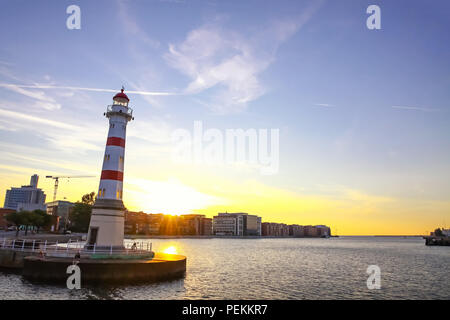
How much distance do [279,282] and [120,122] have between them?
27093mm

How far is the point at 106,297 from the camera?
25469 millimetres

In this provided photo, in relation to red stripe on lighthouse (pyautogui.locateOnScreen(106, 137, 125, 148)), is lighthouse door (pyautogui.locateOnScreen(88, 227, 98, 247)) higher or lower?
lower

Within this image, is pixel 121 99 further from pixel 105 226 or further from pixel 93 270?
pixel 93 270

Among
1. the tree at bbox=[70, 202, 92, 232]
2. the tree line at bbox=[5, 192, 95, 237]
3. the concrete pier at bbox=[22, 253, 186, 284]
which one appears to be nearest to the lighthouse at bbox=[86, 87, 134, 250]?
the concrete pier at bbox=[22, 253, 186, 284]

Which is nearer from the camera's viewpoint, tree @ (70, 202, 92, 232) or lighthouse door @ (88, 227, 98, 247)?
lighthouse door @ (88, 227, 98, 247)

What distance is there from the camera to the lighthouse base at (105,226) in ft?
A: 116

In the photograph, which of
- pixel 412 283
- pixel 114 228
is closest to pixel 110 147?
pixel 114 228

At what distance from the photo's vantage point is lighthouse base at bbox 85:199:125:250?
3541 centimetres

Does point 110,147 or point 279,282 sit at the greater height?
point 110,147

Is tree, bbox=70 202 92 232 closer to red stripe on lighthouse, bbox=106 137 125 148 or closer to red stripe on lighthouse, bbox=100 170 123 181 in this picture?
red stripe on lighthouse, bbox=100 170 123 181

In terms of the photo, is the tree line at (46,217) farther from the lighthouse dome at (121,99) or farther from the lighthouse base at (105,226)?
the lighthouse dome at (121,99)

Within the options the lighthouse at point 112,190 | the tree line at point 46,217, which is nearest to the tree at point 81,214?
the tree line at point 46,217

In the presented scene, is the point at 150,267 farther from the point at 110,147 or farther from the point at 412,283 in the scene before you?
the point at 412,283

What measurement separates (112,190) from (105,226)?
4.13 metres
